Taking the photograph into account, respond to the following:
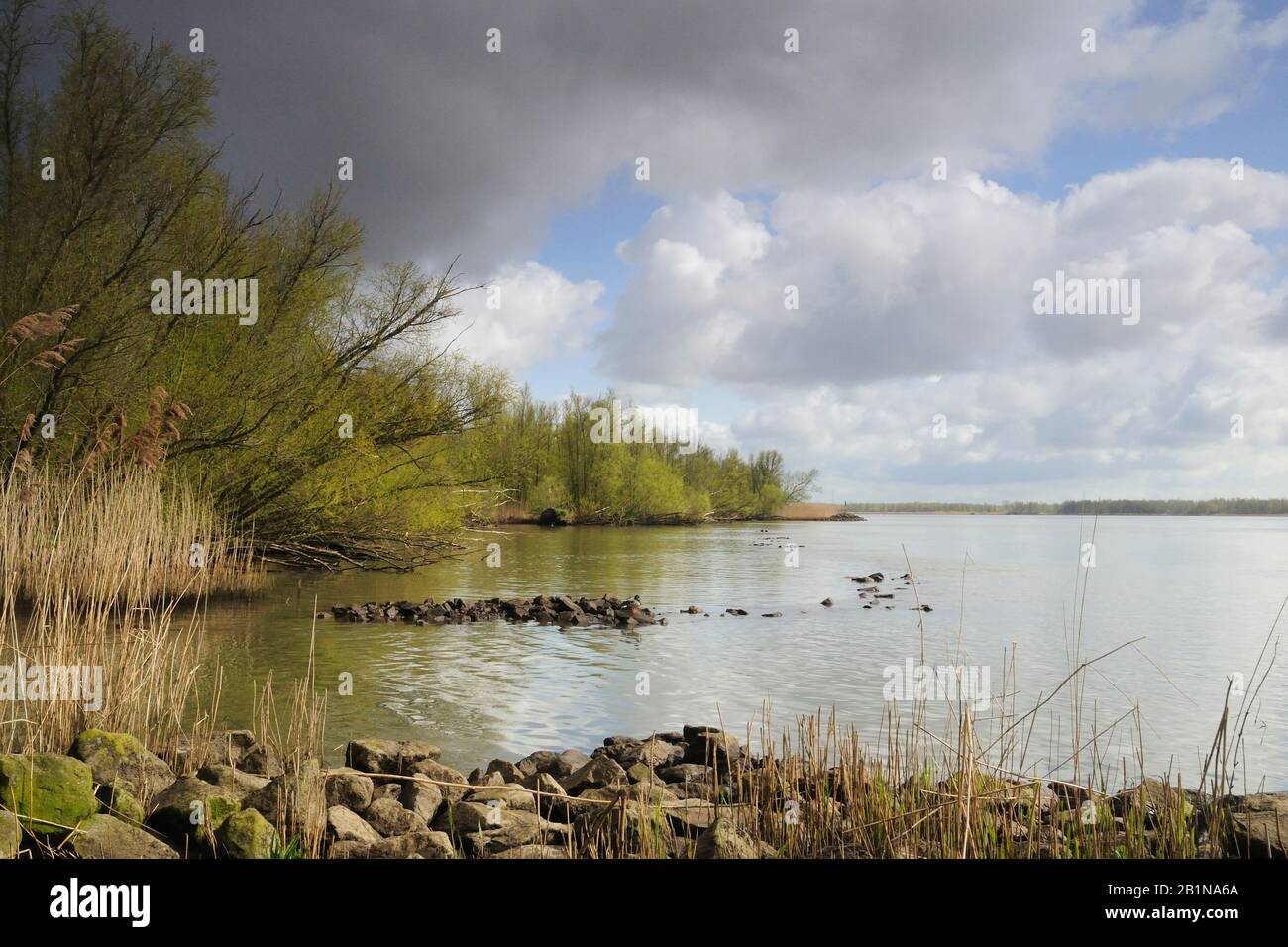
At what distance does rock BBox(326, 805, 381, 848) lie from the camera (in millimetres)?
5332

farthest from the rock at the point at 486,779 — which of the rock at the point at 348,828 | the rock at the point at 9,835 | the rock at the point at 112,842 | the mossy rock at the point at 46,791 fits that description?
the rock at the point at 9,835

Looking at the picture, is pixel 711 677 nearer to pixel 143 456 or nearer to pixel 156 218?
pixel 143 456

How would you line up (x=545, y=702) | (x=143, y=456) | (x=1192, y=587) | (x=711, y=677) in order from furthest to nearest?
(x=1192, y=587)
(x=711, y=677)
(x=545, y=702)
(x=143, y=456)

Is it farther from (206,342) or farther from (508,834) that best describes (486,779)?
(206,342)

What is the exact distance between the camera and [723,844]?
4.71m

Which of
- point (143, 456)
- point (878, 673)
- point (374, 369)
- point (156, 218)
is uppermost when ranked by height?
point (156, 218)

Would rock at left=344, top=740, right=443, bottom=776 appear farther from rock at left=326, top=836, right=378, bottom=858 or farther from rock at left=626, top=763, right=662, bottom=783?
rock at left=326, top=836, right=378, bottom=858

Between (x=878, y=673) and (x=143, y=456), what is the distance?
912 centimetres

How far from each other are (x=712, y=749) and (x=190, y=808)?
3.93 m

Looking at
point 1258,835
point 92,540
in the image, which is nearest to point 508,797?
point 1258,835
